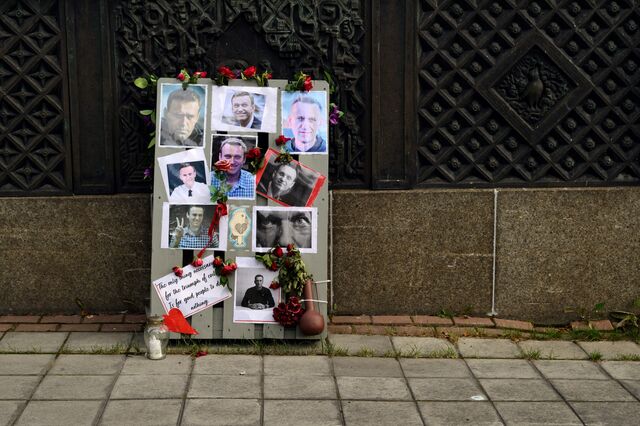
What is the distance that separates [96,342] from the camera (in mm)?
6660

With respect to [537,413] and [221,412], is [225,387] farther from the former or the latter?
[537,413]

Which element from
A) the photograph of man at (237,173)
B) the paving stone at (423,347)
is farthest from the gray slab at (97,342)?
the paving stone at (423,347)

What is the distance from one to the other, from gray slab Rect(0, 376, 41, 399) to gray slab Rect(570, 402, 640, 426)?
3.27 m

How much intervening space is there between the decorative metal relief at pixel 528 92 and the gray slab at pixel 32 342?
2.87 m

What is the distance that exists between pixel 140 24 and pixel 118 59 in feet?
0.98

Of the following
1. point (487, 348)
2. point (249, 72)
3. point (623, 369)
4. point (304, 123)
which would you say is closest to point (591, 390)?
point (623, 369)

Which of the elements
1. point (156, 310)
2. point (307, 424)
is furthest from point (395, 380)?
point (156, 310)

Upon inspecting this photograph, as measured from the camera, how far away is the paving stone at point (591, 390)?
593cm

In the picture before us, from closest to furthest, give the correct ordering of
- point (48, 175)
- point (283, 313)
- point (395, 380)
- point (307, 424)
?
point (307, 424) < point (395, 380) < point (283, 313) < point (48, 175)

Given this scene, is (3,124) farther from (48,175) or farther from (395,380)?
(395,380)

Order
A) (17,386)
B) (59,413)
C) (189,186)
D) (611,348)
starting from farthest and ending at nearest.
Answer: (611,348) → (189,186) → (17,386) → (59,413)

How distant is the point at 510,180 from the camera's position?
728 cm

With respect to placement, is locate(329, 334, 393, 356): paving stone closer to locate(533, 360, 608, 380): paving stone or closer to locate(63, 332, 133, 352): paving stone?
locate(533, 360, 608, 380): paving stone

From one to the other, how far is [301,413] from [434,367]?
1208mm
